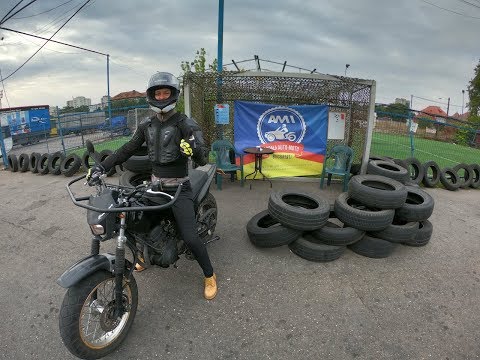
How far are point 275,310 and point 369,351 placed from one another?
91cm

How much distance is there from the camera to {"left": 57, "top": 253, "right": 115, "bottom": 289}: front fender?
7.13 ft

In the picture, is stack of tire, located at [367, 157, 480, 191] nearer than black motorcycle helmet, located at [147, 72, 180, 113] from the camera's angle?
No

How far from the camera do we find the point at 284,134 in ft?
23.5

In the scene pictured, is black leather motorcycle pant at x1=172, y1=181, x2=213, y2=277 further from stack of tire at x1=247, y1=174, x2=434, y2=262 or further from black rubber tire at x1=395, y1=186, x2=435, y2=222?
black rubber tire at x1=395, y1=186, x2=435, y2=222

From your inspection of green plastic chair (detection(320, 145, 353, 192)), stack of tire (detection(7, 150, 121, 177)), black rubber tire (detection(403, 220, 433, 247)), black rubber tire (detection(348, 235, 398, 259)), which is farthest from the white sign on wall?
stack of tire (detection(7, 150, 121, 177))

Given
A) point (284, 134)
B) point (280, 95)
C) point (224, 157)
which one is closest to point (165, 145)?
point (224, 157)

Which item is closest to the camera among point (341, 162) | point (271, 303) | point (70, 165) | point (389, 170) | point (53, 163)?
point (271, 303)

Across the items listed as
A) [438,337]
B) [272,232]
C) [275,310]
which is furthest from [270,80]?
[438,337]

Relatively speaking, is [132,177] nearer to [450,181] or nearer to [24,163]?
[24,163]

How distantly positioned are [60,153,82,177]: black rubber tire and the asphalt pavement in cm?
352

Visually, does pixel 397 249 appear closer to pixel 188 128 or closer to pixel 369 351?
pixel 369 351

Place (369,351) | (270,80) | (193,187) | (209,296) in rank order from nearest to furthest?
1. (369,351)
2. (209,296)
3. (193,187)
4. (270,80)

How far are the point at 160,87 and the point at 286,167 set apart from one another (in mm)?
4996

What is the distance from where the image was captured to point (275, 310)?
304cm
